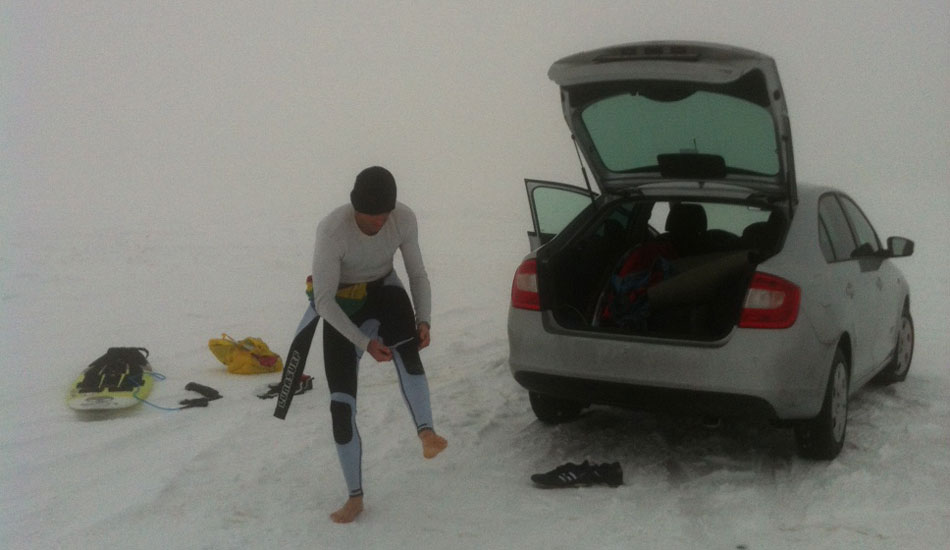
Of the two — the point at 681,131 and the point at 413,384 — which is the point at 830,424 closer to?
the point at 681,131

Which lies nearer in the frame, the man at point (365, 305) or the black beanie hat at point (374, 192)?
the black beanie hat at point (374, 192)

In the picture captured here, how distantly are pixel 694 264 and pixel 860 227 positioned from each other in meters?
1.37

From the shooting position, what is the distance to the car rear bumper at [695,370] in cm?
483

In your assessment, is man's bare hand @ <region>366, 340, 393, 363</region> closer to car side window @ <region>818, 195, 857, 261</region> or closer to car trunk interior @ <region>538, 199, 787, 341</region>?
car trunk interior @ <region>538, 199, 787, 341</region>

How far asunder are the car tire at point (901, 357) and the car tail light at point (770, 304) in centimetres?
261

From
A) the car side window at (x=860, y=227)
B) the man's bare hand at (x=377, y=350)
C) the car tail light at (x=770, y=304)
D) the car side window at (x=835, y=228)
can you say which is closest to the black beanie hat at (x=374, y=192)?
the man's bare hand at (x=377, y=350)

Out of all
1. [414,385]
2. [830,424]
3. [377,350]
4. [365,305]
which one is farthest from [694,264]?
[377,350]

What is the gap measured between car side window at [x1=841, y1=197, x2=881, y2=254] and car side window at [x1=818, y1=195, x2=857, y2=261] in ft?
0.34

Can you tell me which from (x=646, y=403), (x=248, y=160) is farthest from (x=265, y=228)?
(x=646, y=403)

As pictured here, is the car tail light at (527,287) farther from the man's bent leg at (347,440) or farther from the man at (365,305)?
the man's bent leg at (347,440)

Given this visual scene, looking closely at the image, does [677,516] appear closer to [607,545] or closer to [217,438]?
[607,545]

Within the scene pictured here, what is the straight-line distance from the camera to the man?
4668 mm

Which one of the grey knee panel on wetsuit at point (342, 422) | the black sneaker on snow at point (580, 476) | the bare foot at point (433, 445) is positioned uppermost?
the grey knee panel on wetsuit at point (342, 422)

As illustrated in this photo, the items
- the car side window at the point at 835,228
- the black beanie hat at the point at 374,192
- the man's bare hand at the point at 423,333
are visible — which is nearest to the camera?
the black beanie hat at the point at 374,192
